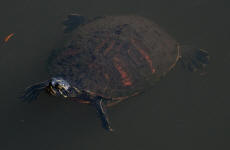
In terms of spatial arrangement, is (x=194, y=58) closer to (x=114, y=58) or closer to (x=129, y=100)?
(x=129, y=100)

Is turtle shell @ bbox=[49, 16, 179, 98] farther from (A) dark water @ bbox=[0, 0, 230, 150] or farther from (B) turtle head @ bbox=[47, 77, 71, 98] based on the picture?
(A) dark water @ bbox=[0, 0, 230, 150]

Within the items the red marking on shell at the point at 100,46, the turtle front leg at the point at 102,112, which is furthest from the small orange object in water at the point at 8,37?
the turtle front leg at the point at 102,112

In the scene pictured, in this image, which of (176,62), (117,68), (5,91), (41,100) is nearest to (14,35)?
(5,91)

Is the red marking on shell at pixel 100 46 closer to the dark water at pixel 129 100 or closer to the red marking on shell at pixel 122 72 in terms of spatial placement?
the red marking on shell at pixel 122 72

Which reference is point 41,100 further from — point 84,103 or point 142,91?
point 142,91

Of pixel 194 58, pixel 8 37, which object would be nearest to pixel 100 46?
pixel 194 58

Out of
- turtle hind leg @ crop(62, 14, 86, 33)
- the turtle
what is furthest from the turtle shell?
turtle hind leg @ crop(62, 14, 86, 33)

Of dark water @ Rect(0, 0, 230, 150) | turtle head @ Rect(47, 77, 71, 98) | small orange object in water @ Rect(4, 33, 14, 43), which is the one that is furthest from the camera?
small orange object in water @ Rect(4, 33, 14, 43)
